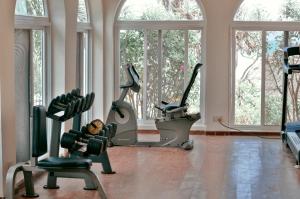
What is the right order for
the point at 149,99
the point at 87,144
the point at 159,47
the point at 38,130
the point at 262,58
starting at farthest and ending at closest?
the point at 149,99
the point at 159,47
the point at 262,58
the point at 87,144
the point at 38,130

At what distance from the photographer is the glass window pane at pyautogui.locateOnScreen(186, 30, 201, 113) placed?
10.4 metres

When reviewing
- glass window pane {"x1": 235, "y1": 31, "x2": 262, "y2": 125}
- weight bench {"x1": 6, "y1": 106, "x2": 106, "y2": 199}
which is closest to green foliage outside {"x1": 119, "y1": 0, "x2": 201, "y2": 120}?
glass window pane {"x1": 235, "y1": 31, "x2": 262, "y2": 125}

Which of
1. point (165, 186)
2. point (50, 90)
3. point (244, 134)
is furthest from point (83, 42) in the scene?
point (165, 186)

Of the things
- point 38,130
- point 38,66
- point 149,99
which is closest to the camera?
point 38,130

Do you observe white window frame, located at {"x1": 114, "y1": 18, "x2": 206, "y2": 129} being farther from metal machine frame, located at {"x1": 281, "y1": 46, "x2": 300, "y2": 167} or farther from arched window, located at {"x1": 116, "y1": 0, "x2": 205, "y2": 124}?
metal machine frame, located at {"x1": 281, "y1": 46, "x2": 300, "y2": 167}

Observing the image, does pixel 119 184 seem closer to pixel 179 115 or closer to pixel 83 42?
pixel 179 115

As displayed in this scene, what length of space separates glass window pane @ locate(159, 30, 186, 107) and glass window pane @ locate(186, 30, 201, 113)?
128 mm

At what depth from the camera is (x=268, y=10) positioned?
10.1 metres

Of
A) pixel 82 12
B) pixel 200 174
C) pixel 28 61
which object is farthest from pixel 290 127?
pixel 28 61

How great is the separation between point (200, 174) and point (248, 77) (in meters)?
3.62

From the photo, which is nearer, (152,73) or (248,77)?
(248,77)

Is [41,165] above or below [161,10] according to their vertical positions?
below

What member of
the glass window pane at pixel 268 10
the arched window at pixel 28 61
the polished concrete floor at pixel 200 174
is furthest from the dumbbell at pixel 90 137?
the glass window pane at pixel 268 10

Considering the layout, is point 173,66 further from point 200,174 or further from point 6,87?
point 6,87
